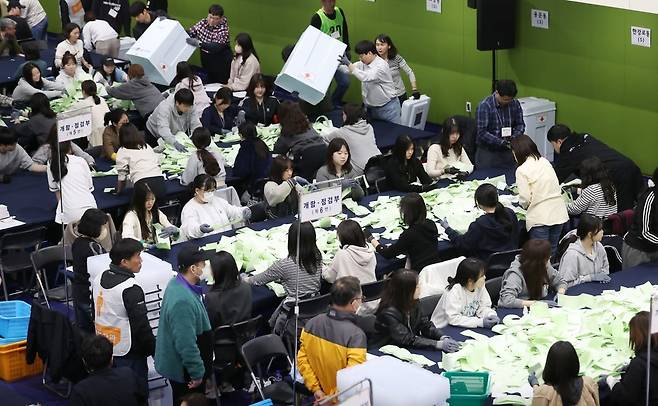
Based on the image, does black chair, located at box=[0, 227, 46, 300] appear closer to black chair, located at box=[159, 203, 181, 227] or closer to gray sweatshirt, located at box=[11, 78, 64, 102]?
black chair, located at box=[159, 203, 181, 227]

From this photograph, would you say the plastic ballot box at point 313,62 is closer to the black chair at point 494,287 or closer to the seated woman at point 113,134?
the seated woman at point 113,134

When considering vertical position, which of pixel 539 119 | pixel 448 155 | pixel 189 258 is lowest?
pixel 539 119

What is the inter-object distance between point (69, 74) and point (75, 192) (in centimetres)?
430

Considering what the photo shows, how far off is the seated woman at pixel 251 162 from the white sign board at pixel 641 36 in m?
4.26

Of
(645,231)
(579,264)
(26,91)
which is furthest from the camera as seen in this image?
(26,91)

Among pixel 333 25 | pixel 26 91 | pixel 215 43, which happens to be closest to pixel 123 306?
pixel 26 91

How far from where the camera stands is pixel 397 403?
6.46 metres

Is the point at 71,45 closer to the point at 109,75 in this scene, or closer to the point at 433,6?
the point at 109,75

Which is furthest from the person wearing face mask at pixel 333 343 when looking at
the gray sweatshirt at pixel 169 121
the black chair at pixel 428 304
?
the gray sweatshirt at pixel 169 121

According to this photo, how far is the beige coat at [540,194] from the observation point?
10.1 m

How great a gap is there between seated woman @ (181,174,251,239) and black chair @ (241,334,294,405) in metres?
2.05

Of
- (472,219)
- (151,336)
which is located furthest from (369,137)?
(151,336)

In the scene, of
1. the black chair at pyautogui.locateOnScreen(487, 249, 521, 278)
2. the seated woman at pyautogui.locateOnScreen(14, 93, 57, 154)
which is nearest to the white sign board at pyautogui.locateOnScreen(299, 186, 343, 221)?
the black chair at pyautogui.locateOnScreen(487, 249, 521, 278)

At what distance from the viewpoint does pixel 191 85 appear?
1341 centimetres
